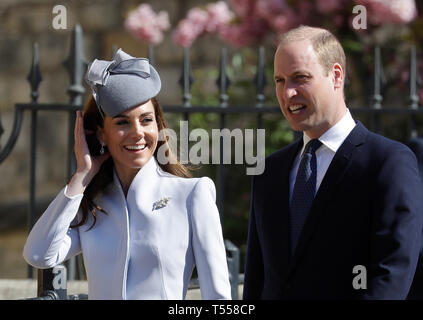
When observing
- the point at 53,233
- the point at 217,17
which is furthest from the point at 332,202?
the point at 217,17

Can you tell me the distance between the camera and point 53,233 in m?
2.31

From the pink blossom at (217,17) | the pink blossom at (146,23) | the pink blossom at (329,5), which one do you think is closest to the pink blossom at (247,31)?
the pink blossom at (217,17)

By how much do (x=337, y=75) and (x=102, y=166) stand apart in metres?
0.73

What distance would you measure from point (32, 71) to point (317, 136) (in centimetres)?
229

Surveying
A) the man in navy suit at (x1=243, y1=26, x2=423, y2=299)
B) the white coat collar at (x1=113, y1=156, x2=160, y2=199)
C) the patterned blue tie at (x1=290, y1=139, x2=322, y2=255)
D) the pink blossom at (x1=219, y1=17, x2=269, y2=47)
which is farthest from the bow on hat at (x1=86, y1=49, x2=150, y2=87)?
the pink blossom at (x1=219, y1=17, x2=269, y2=47)

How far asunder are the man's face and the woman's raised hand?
1.78 feet

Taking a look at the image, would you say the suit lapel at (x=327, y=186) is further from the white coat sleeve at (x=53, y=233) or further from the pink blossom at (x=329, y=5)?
the pink blossom at (x=329, y=5)

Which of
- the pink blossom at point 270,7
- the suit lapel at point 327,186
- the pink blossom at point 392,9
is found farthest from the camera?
the pink blossom at point 270,7

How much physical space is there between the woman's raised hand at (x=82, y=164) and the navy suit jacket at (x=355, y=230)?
542 millimetres

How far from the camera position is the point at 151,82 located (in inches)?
94.0

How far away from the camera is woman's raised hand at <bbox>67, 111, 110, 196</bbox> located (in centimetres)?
233

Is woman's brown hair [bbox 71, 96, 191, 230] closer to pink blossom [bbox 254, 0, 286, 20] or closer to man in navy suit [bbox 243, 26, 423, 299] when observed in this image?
man in navy suit [bbox 243, 26, 423, 299]

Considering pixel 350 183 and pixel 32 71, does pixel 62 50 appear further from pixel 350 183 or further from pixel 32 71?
pixel 350 183

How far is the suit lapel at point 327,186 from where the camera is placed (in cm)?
237
